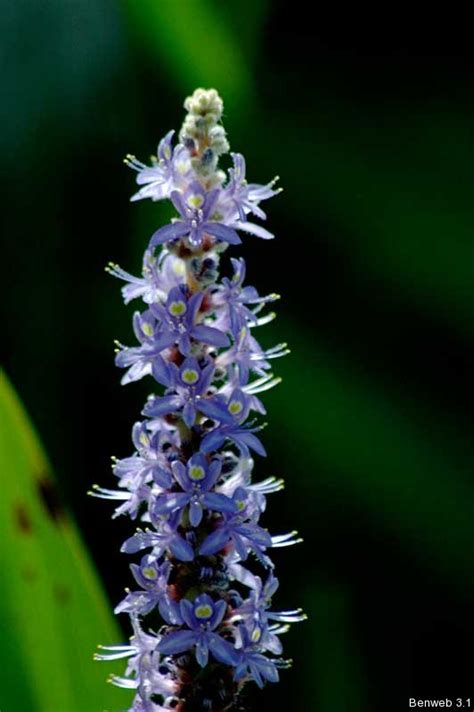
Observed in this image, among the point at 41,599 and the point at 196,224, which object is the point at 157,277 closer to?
the point at 196,224

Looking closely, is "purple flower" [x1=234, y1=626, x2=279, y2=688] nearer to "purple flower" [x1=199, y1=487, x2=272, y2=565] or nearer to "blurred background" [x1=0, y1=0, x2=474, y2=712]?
"purple flower" [x1=199, y1=487, x2=272, y2=565]

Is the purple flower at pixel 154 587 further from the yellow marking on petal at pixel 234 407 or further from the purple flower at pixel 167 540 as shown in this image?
the yellow marking on petal at pixel 234 407

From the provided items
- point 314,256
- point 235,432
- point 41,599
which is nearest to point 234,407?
point 235,432

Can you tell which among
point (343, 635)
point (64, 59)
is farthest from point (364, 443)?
point (64, 59)

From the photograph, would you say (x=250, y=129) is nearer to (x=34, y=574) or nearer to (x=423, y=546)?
(x=423, y=546)

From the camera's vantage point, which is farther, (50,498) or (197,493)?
(50,498)

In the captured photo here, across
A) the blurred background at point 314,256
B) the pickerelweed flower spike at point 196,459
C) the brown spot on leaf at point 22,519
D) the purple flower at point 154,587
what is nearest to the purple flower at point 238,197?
the pickerelweed flower spike at point 196,459
